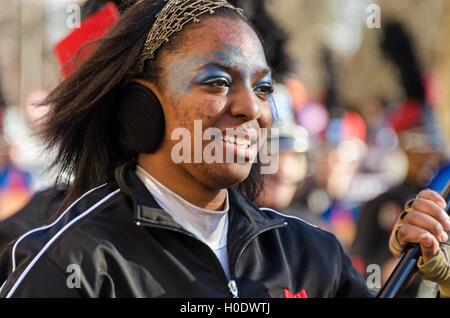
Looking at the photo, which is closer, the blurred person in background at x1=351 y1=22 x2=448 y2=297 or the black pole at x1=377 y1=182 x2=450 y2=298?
the black pole at x1=377 y1=182 x2=450 y2=298

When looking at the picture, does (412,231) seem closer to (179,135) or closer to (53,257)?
(179,135)

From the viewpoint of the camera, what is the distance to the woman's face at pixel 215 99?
2.35m

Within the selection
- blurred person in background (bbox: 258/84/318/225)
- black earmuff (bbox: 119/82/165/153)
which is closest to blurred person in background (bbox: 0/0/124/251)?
black earmuff (bbox: 119/82/165/153)

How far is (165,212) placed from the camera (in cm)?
236

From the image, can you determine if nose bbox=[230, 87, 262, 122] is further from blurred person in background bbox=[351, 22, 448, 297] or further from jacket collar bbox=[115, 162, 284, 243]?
blurred person in background bbox=[351, 22, 448, 297]

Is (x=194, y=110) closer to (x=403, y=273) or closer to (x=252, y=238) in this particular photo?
(x=252, y=238)

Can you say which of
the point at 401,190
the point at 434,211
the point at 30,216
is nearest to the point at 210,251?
the point at 434,211

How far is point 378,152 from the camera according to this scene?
14492mm

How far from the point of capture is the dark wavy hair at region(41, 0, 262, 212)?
2578mm

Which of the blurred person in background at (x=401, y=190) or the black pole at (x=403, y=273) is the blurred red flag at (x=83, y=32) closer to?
the black pole at (x=403, y=273)

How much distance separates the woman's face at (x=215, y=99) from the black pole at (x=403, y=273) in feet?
1.85

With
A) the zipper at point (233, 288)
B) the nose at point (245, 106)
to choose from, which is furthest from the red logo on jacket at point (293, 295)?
the nose at point (245, 106)
